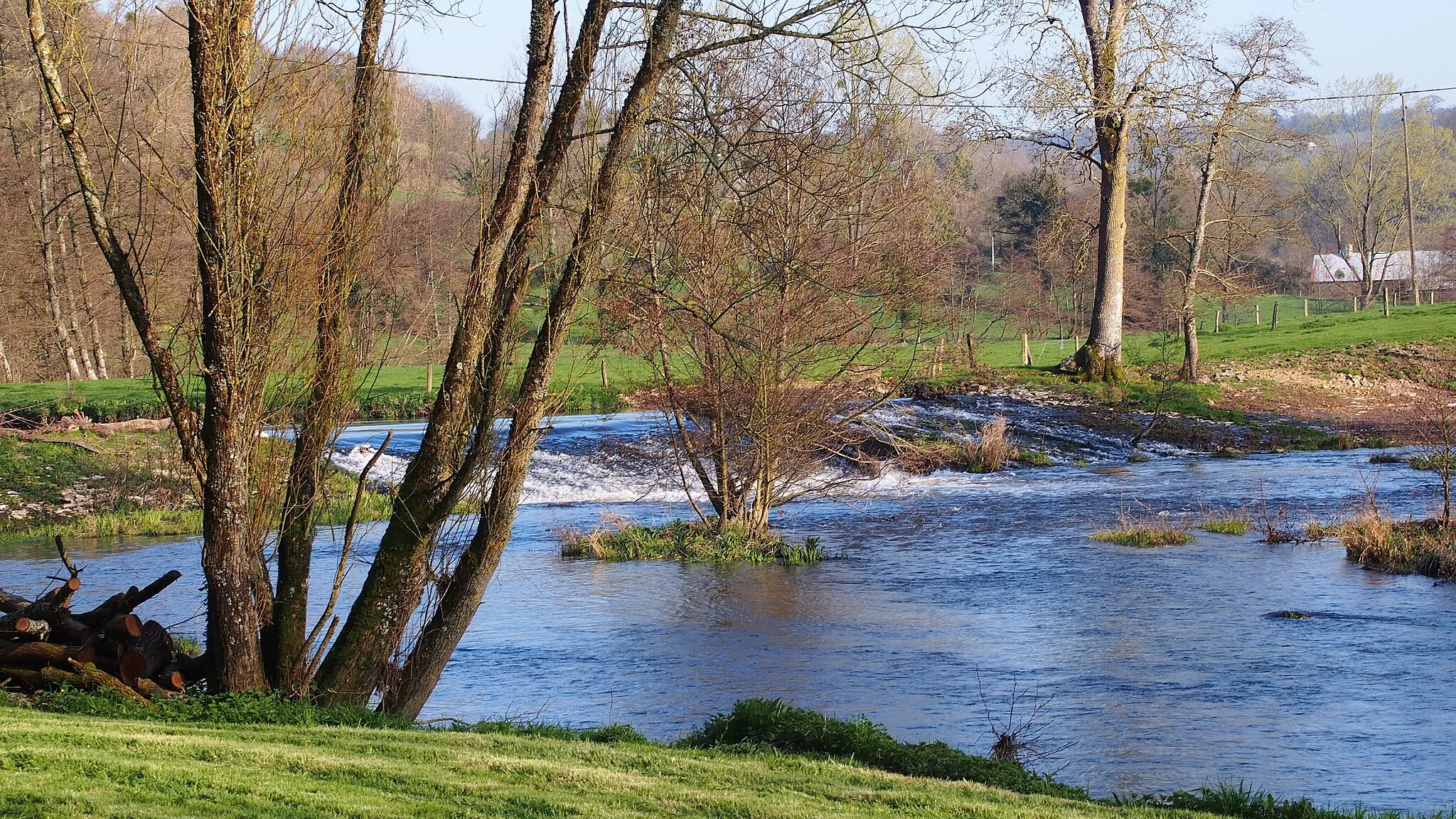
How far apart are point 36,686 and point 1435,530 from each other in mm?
16848

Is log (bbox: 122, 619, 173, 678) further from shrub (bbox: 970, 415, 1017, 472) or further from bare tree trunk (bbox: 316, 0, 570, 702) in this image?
shrub (bbox: 970, 415, 1017, 472)

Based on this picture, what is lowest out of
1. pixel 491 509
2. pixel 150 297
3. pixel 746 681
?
pixel 746 681

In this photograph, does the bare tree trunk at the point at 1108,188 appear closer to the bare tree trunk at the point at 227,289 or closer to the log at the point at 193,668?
the bare tree trunk at the point at 227,289

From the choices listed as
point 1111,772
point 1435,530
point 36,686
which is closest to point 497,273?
point 36,686

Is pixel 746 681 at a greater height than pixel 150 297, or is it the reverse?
pixel 150 297

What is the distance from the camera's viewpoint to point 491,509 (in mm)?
9484

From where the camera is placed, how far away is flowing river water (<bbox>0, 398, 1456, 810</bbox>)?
958cm

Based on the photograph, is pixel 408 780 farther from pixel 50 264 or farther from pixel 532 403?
pixel 50 264

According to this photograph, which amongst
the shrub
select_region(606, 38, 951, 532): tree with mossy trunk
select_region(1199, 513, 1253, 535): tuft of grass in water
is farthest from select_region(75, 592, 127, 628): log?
the shrub

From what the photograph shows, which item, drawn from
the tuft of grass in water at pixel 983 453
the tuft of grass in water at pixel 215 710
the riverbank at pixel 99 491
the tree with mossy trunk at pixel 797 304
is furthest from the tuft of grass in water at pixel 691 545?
the tuft of grass in water at pixel 215 710

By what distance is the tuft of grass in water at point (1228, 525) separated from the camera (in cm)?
1991

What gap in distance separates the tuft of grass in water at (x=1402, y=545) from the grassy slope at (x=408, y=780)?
446 inches

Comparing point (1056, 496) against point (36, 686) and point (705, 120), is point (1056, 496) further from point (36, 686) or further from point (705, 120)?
point (36, 686)

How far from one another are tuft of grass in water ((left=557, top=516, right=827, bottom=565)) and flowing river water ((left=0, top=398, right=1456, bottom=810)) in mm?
473
